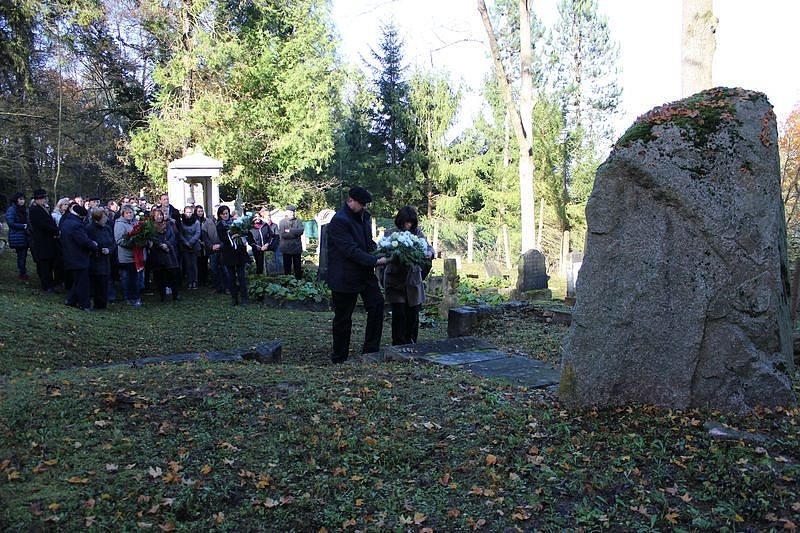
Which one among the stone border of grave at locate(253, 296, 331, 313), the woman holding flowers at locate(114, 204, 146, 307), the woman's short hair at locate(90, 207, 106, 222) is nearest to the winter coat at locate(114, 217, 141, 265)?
the woman holding flowers at locate(114, 204, 146, 307)

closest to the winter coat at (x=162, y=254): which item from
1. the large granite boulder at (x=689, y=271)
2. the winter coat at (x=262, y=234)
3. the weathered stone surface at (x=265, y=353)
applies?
the winter coat at (x=262, y=234)

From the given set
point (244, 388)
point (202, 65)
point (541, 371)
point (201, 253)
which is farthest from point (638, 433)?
point (202, 65)

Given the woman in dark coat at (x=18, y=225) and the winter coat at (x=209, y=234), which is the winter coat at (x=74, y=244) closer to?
the woman in dark coat at (x=18, y=225)

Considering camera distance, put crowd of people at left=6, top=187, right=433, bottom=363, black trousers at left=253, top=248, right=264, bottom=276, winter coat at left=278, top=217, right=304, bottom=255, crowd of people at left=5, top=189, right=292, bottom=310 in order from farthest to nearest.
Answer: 1. winter coat at left=278, top=217, right=304, bottom=255
2. black trousers at left=253, top=248, right=264, bottom=276
3. crowd of people at left=5, top=189, right=292, bottom=310
4. crowd of people at left=6, top=187, right=433, bottom=363

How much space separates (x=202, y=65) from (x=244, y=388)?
2108 centimetres

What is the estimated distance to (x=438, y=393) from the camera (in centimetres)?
533

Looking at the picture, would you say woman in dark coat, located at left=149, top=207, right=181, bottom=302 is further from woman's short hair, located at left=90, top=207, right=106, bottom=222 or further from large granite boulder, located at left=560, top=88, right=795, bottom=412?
large granite boulder, located at left=560, top=88, right=795, bottom=412

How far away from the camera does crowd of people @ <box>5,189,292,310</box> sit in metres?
11.6

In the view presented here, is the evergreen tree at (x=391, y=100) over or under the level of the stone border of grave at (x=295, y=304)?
over

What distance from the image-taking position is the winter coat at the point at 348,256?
7.53 metres

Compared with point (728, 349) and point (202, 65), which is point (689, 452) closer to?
point (728, 349)

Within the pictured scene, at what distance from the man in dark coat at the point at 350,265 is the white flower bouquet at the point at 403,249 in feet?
0.58

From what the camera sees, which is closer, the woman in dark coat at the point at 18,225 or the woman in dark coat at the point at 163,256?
the woman in dark coat at the point at 163,256

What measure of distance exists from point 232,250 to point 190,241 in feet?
5.91
